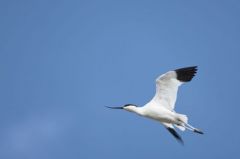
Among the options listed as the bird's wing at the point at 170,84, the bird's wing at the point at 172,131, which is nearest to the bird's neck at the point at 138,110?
the bird's wing at the point at 170,84

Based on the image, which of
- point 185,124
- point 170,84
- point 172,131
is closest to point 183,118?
point 185,124

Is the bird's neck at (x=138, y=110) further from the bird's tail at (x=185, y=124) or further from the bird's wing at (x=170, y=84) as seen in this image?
the bird's tail at (x=185, y=124)

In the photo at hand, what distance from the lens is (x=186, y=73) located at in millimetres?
17438

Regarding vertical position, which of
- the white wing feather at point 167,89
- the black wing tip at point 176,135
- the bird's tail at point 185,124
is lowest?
the black wing tip at point 176,135

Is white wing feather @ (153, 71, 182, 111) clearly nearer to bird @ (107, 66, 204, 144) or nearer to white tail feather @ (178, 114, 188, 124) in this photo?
bird @ (107, 66, 204, 144)

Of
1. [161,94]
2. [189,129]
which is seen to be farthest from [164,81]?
[189,129]

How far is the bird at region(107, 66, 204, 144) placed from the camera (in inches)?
674

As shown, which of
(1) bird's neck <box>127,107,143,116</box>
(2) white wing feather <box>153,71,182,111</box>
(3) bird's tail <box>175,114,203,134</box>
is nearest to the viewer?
(3) bird's tail <box>175,114,203,134</box>

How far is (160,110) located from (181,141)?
1.54 metres

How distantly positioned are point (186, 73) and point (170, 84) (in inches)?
22.4

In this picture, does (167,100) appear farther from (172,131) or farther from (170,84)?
(172,131)

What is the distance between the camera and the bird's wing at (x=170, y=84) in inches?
687

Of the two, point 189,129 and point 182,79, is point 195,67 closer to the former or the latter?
point 182,79

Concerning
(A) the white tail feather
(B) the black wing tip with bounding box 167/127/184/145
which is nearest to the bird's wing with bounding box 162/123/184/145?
(B) the black wing tip with bounding box 167/127/184/145
